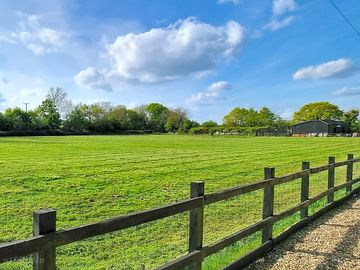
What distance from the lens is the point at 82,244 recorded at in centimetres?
656

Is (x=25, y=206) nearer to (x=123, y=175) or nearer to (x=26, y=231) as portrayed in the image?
(x=26, y=231)

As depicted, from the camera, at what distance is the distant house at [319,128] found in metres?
84.8

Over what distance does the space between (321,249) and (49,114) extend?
317ft

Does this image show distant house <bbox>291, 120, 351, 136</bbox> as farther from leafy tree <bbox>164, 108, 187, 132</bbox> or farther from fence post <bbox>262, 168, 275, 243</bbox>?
fence post <bbox>262, 168, 275, 243</bbox>

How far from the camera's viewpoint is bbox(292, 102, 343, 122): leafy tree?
11019cm

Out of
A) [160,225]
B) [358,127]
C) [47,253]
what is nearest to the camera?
[47,253]

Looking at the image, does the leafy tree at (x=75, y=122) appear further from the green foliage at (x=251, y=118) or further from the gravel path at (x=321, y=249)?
the gravel path at (x=321, y=249)

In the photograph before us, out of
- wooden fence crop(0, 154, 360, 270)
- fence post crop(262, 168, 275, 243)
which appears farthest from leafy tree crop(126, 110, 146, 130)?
fence post crop(262, 168, 275, 243)

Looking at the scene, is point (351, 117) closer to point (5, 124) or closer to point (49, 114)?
point (49, 114)

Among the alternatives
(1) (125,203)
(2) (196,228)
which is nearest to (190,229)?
(2) (196,228)

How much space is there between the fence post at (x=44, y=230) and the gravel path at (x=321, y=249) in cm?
313

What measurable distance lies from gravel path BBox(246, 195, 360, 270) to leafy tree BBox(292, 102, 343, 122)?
10859cm

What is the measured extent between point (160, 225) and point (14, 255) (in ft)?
18.1

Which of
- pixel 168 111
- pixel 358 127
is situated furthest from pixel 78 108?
pixel 358 127
